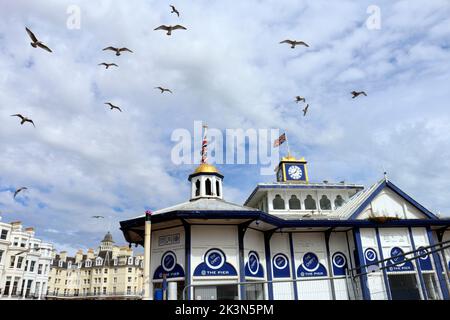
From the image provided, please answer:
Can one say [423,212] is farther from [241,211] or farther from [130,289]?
[130,289]

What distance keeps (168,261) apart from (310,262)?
29.8 feet

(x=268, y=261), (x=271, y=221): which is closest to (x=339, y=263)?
(x=268, y=261)

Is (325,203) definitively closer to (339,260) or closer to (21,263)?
(339,260)

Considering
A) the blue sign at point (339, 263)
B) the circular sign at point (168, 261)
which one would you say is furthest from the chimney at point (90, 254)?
the blue sign at point (339, 263)

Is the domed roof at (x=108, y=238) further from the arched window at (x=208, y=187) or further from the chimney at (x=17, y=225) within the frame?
the arched window at (x=208, y=187)

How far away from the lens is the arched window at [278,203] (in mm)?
27938

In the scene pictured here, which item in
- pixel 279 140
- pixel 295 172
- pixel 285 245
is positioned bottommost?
pixel 285 245

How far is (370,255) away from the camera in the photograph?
21703mm

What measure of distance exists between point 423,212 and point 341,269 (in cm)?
723
